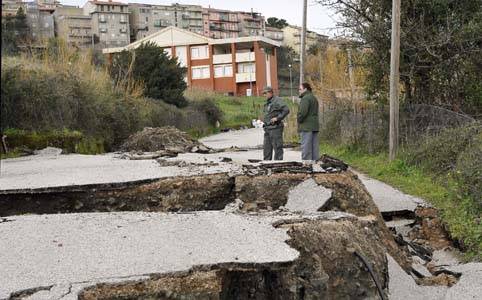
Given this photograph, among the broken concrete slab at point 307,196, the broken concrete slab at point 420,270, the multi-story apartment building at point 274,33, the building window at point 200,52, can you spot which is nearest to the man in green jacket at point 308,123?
the broken concrete slab at point 307,196

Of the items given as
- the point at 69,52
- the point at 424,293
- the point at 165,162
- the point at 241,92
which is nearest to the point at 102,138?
the point at 69,52

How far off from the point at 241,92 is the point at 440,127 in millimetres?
58467

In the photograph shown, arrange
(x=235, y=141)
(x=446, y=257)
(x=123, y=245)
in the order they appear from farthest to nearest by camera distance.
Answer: (x=235, y=141) → (x=446, y=257) → (x=123, y=245)

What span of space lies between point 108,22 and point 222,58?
104 ft

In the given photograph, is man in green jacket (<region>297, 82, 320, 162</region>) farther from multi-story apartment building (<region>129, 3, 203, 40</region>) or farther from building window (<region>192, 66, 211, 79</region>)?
multi-story apartment building (<region>129, 3, 203, 40</region>)

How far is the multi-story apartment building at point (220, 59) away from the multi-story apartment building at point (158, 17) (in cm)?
3071

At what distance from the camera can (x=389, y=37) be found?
1551 centimetres

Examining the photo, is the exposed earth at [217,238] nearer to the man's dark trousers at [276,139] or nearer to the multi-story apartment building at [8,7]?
the multi-story apartment building at [8,7]

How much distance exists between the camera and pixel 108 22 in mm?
92312

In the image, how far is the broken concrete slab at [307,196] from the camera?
6.98 meters

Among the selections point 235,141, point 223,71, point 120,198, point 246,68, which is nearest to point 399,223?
point 120,198

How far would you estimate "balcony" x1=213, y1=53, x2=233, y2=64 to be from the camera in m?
68.3

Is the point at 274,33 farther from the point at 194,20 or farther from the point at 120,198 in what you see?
the point at 120,198

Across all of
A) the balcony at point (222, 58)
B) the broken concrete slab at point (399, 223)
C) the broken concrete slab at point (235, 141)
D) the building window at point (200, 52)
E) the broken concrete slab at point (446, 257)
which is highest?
the building window at point (200, 52)
